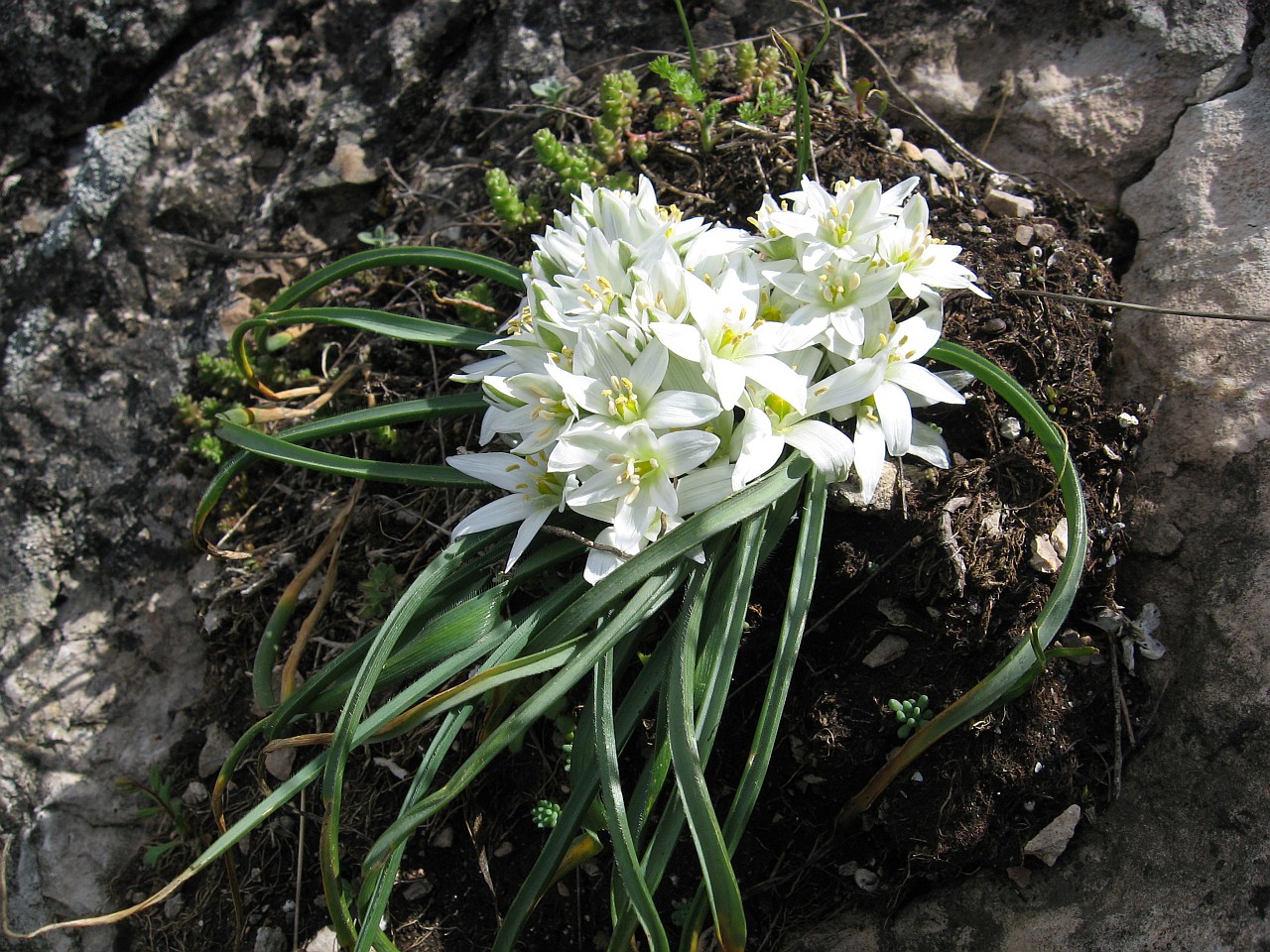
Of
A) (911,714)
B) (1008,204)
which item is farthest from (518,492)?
(1008,204)

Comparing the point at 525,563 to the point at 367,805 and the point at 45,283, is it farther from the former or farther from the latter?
the point at 45,283

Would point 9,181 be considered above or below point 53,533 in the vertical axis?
above

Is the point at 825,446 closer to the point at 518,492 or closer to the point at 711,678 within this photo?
the point at 711,678

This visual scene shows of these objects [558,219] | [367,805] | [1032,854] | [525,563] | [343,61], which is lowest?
[1032,854]

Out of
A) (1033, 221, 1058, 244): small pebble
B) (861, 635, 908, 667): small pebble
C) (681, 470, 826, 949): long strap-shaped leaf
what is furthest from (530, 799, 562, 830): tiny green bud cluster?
(1033, 221, 1058, 244): small pebble

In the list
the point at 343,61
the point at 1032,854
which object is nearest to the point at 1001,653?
the point at 1032,854
